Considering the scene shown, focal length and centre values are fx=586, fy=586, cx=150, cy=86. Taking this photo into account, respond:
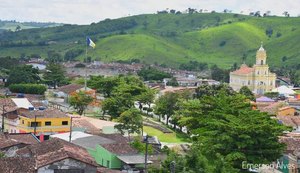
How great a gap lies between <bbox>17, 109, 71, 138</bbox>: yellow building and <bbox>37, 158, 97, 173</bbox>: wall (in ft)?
66.9

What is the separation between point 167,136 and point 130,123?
22.5ft

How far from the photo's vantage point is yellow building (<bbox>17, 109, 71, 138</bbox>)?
161 feet

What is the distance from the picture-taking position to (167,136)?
185ft

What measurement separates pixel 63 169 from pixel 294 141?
55.4ft

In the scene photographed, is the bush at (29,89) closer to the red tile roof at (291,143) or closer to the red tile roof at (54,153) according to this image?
the red tile roof at (54,153)

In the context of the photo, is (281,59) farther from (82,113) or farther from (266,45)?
(82,113)

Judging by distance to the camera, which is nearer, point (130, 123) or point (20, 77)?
point (130, 123)

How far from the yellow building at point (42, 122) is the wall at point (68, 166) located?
2038cm

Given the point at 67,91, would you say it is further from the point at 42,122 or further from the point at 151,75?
the point at 151,75

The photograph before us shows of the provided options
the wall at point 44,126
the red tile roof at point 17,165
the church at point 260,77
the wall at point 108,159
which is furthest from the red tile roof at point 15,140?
the church at point 260,77

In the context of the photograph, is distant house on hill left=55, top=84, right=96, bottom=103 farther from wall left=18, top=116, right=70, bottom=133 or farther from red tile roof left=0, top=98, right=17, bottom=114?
wall left=18, top=116, right=70, bottom=133

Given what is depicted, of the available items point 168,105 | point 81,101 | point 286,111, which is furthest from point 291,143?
point 81,101

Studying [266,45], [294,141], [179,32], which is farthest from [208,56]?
[294,141]

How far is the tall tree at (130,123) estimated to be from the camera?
50.0 m
